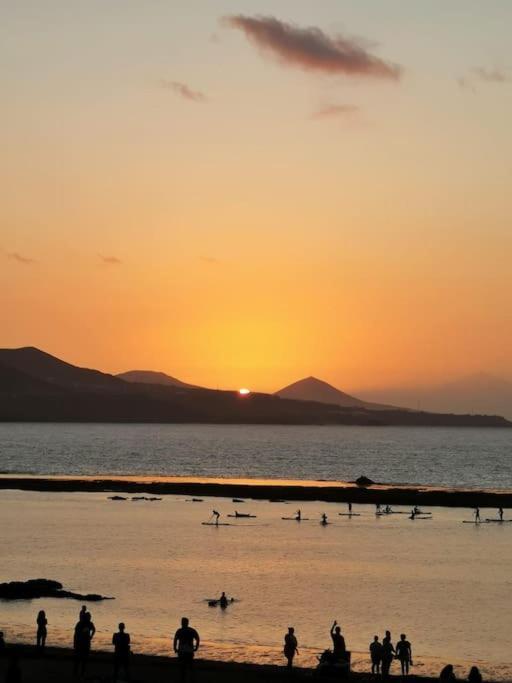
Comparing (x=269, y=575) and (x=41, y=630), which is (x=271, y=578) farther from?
(x=41, y=630)

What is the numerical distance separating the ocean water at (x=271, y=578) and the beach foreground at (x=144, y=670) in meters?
2.50

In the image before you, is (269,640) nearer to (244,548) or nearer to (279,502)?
(244,548)

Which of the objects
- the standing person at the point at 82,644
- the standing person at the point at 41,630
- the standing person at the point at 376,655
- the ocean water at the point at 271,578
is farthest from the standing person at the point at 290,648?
the standing person at the point at 41,630

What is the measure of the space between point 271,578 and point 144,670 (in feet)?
94.5

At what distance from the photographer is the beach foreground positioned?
3225 centimetres

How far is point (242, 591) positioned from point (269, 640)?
13517mm

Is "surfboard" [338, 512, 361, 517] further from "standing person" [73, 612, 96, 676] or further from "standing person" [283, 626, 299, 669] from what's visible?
"standing person" [73, 612, 96, 676]

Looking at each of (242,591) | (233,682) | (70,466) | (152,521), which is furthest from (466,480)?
(233,682)

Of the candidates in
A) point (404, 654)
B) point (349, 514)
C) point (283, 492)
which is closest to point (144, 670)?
point (404, 654)

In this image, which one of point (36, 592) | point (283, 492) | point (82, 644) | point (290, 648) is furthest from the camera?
point (283, 492)

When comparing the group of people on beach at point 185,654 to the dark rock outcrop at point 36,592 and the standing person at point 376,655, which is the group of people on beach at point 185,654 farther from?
the dark rock outcrop at point 36,592

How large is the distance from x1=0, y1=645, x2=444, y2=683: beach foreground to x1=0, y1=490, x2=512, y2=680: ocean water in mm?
2503

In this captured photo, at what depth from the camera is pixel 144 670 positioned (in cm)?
3397

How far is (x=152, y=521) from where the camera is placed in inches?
3708
